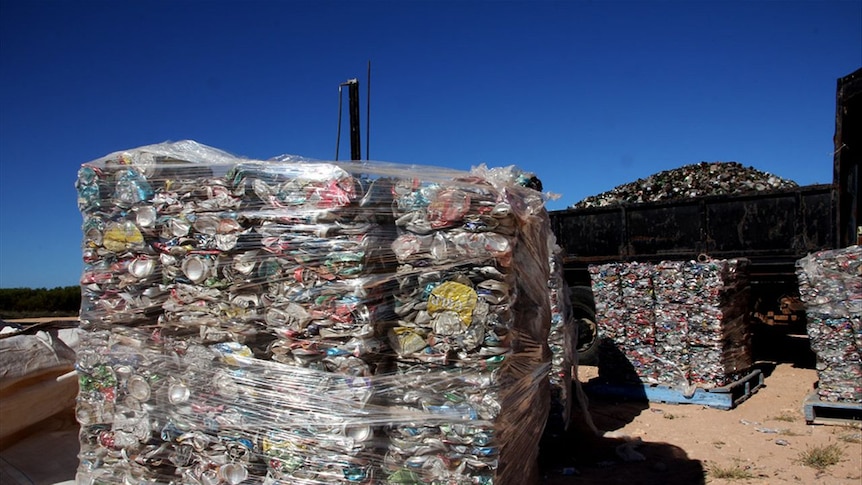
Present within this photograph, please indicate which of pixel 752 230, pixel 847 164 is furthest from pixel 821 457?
pixel 847 164

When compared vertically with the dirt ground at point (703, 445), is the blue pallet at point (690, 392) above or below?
above

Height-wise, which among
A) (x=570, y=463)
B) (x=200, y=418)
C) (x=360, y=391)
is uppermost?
(x=360, y=391)

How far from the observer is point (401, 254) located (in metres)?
2.31

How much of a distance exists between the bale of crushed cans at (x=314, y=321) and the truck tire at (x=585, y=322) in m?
6.07

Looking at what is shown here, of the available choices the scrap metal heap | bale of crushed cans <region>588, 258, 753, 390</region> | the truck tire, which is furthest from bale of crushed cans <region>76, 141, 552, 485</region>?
the scrap metal heap

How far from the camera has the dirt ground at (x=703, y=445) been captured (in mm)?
4367

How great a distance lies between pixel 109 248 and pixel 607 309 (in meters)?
5.71

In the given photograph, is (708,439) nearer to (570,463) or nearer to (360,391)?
(570,463)

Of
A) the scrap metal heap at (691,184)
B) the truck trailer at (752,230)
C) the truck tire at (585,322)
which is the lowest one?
the truck tire at (585,322)

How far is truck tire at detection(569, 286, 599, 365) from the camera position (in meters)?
8.38

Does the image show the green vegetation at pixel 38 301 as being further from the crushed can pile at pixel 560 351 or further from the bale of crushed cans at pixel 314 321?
the bale of crushed cans at pixel 314 321

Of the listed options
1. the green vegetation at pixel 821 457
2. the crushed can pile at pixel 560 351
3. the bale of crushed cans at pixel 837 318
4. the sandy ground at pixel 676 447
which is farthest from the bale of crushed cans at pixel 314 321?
the bale of crushed cans at pixel 837 318

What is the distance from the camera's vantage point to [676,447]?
5.11m

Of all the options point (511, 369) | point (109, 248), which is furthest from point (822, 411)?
point (109, 248)
